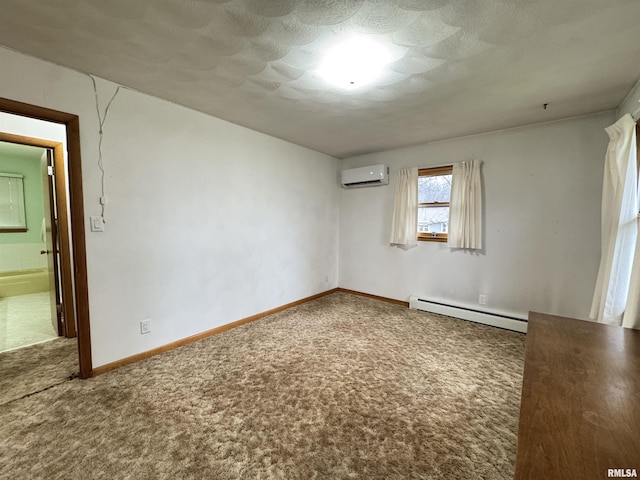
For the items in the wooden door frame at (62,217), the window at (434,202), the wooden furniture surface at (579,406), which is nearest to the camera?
the wooden furniture surface at (579,406)

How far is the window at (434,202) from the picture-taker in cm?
363

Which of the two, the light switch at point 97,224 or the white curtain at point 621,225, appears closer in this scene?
the white curtain at point 621,225

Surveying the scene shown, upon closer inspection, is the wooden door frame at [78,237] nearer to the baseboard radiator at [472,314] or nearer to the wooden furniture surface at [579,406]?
the wooden furniture surface at [579,406]

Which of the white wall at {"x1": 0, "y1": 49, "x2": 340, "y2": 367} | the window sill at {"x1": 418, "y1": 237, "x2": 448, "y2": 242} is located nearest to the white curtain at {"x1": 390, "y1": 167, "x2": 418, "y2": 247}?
the window sill at {"x1": 418, "y1": 237, "x2": 448, "y2": 242}

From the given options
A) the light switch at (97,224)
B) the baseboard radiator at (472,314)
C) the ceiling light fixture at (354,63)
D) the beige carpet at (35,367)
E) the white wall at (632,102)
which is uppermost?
the ceiling light fixture at (354,63)

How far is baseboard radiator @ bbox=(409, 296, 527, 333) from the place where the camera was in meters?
3.07

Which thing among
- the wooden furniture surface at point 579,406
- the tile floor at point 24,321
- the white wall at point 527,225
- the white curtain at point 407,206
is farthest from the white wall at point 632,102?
the tile floor at point 24,321

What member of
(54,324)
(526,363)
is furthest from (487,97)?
(54,324)

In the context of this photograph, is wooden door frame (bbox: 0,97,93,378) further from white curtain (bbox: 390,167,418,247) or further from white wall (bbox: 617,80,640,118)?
white wall (bbox: 617,80,640,118)

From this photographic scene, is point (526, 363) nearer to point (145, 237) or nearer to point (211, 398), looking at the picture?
point (211, 398)

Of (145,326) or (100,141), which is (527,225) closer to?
(145,326)

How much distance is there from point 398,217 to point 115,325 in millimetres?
3522

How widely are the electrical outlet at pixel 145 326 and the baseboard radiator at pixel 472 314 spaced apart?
3230 mm

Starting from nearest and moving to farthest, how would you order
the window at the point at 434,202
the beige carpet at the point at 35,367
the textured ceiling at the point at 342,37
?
1. the textured ceiling at the point at 342,37
2. the beige carpet at the point at 35,367
3. the window at the point at 434,202
